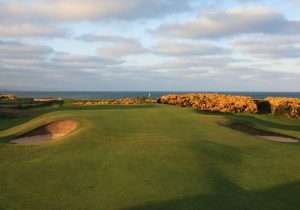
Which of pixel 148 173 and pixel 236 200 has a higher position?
pixel 148 173

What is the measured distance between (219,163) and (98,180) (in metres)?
5.17

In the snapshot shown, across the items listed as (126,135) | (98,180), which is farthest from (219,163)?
(126,135)

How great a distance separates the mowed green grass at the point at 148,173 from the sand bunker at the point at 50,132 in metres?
3.68

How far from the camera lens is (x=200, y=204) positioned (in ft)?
34.3

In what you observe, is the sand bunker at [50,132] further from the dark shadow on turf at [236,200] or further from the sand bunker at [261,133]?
the dark shadow on turf at [236,200]

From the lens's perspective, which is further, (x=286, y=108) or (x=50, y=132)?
(x=286, y=108)

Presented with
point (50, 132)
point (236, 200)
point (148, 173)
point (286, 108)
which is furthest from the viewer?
point (286, 108)

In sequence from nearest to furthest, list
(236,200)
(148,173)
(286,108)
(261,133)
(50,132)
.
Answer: (236,200) → (148,173) → (50,132) → (261,133) → (286,108)

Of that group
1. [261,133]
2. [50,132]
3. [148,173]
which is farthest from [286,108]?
[148,173]

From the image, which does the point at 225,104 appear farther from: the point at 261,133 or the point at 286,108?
the point at 261,133

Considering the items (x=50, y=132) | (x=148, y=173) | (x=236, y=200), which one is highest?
(x=50, y=132)

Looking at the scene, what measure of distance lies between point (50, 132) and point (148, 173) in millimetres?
13103

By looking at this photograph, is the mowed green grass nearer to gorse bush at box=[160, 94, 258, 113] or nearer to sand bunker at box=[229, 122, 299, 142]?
sand bunker at box=[229, 122, 299, 142]

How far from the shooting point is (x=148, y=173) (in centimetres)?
1323
